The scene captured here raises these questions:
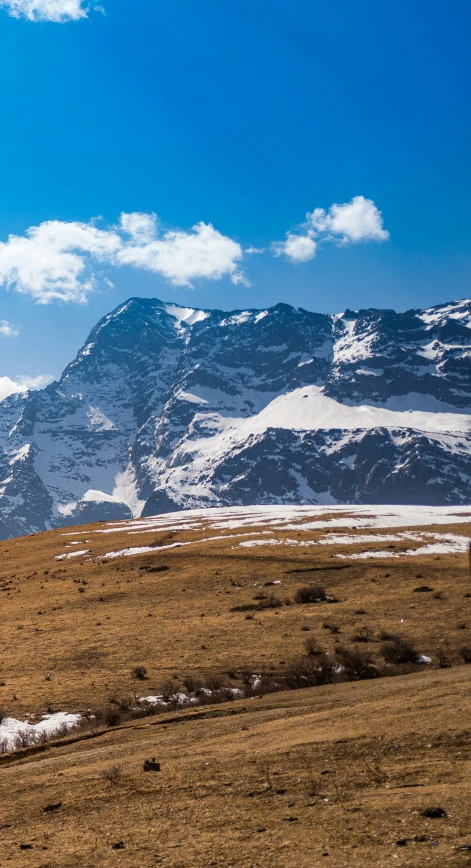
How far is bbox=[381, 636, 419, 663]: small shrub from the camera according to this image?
24375 mm

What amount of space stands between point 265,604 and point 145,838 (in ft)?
87.2

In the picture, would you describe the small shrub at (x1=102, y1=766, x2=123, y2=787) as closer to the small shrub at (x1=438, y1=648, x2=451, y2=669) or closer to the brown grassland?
the brown grassland

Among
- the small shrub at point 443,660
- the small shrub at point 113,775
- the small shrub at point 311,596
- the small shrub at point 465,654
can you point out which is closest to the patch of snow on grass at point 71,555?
the small shrub at point 311,596

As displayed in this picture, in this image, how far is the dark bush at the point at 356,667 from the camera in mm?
22531

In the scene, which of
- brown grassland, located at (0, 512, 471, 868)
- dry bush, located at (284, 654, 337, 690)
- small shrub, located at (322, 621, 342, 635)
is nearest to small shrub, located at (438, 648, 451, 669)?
brown grassland, located at (0, 512, 471, 868)

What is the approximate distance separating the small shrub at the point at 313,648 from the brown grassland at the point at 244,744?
31.8 inches

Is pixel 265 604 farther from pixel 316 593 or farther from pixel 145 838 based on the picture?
pixel 145 838

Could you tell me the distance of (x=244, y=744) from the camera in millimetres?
14195

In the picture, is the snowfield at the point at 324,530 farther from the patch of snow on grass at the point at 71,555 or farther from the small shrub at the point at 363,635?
the small shrub at the point at 363,635

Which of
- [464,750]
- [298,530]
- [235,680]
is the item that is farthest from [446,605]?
[298,530]

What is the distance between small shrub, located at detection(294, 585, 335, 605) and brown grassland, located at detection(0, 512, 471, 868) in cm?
67

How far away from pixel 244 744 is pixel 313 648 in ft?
43.3

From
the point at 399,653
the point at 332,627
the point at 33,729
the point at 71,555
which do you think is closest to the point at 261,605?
the point at 332,627

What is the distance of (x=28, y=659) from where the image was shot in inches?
1152
